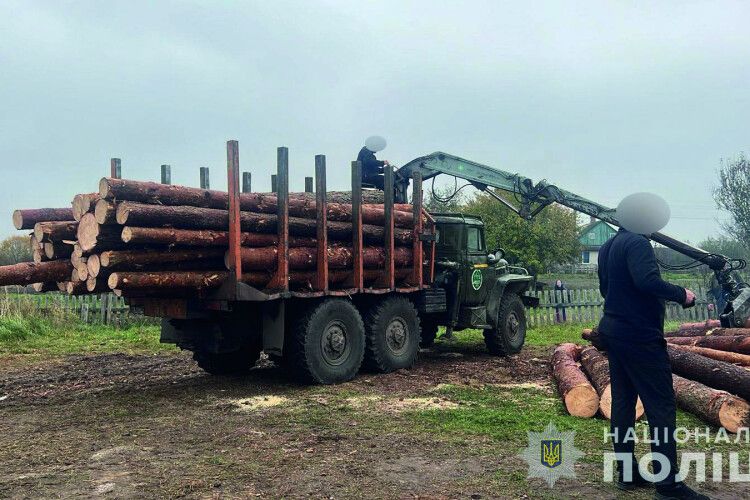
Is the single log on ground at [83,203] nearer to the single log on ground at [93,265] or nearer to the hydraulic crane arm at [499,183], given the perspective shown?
the single log on ground at [93,265]

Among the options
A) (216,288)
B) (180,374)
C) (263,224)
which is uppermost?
(263,224)

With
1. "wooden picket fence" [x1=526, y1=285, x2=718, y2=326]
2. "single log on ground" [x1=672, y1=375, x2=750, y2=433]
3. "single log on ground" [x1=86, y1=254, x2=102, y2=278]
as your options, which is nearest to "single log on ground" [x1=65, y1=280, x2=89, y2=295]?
"single log on ground" [x1=86, y1=254, x2=102, y2=278]

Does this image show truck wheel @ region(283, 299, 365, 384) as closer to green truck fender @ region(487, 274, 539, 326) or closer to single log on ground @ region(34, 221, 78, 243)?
single log on ground @ region(34, 221, 78, 243)

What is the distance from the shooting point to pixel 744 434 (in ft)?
20.5

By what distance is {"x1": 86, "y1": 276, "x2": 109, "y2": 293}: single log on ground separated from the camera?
750 cm

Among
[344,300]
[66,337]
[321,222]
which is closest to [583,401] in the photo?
[344,300]

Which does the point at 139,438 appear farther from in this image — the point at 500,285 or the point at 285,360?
the point at 500,285

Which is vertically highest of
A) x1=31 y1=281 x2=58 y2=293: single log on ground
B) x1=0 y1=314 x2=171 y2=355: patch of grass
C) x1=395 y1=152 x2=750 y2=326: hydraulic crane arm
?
x1=395 y1=152 x2=750 y2=326: hydraulic crane arm

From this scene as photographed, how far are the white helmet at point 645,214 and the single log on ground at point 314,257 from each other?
15.6 feet

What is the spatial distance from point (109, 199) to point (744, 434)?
6803 mm

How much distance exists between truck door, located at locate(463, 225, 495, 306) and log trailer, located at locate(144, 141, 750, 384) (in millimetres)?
20

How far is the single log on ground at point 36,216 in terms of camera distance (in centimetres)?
823

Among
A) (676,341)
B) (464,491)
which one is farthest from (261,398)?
(676,341)

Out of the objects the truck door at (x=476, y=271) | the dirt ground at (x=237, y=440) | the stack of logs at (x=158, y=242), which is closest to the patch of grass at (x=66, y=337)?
the dirt ground at (x=237, y=440)
